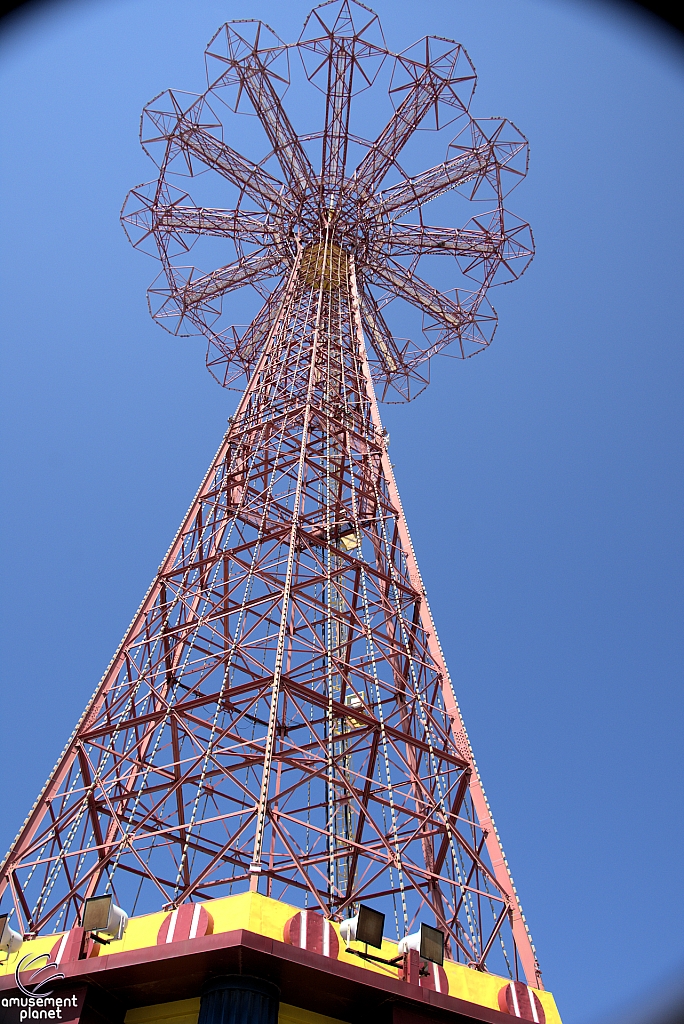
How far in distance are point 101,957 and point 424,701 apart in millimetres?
7842

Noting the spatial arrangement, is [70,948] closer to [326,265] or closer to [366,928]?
[366,928]

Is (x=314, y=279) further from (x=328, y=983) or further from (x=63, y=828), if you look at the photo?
(x=328, y=983)

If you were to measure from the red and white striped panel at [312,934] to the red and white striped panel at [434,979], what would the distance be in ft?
4.51

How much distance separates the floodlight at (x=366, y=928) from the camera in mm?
9898

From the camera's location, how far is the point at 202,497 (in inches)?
779

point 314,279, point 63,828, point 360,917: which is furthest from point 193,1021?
point 314,279

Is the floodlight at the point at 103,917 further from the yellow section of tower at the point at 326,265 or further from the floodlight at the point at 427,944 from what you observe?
the yellow section of tower at the point at 326,265

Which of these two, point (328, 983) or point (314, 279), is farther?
point (314, 279)

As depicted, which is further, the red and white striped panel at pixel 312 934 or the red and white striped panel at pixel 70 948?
the red and white striped panel at pixel 70 948

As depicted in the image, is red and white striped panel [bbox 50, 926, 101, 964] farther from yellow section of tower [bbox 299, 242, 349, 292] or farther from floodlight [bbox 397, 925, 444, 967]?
yellow section of tower [bbox 299, 242, 349, 292]

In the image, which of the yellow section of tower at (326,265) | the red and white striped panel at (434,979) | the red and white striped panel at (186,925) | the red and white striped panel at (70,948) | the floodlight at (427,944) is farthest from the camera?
the yellow section of tower at (326,265)

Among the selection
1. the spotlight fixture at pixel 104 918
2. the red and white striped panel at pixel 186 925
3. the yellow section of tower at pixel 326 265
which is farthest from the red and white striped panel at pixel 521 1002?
the yellow section of tower at pixel 326 265

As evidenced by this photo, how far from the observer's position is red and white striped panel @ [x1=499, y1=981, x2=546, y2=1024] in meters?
10.8

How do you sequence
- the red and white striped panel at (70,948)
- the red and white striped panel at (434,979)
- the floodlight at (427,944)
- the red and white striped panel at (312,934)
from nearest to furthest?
the red and white striped panel at (312,934)
the red and white striped panel at (70,948)
the floodlight at (427,944)
the red and white striped panel at (434,979)
